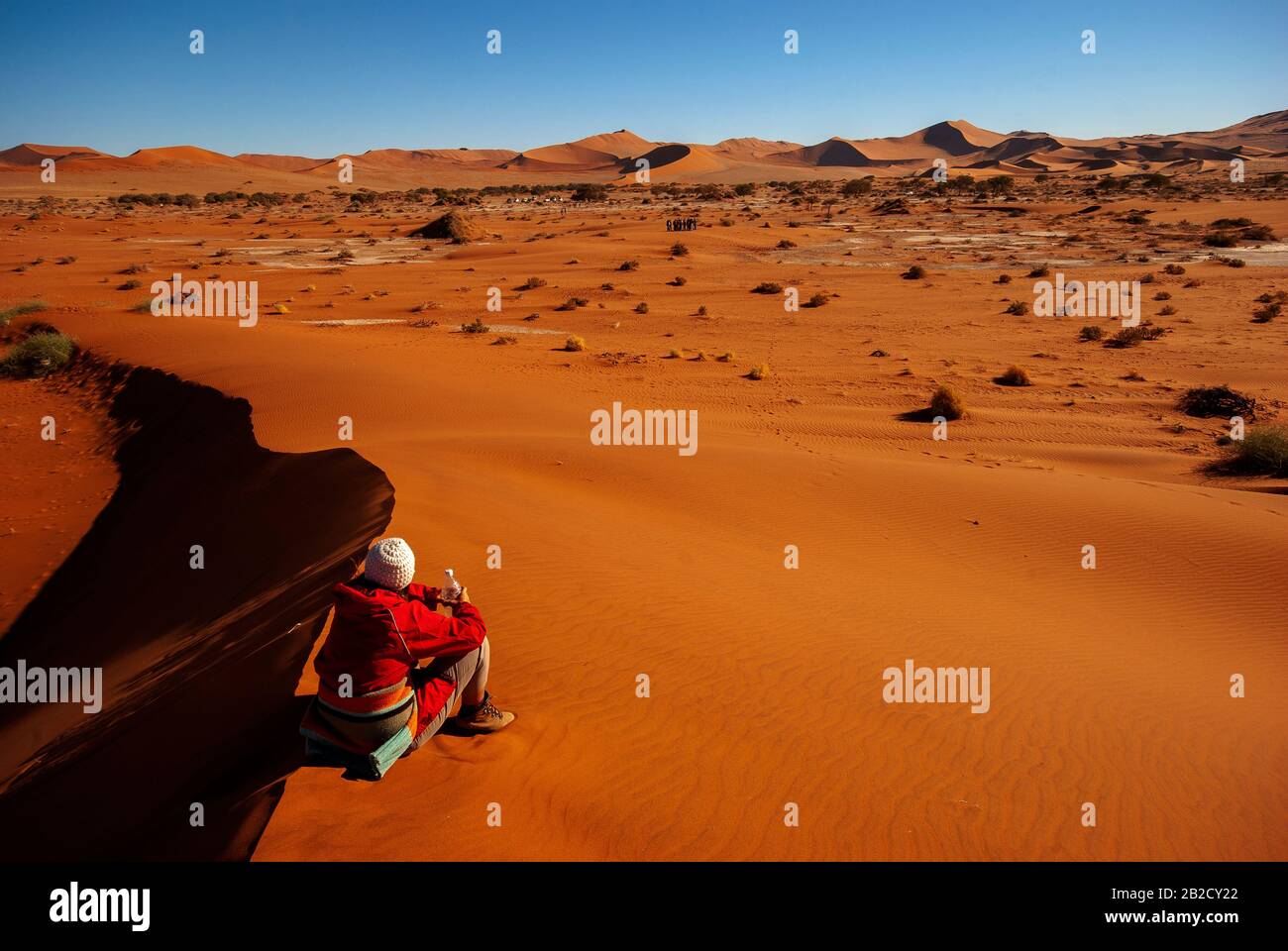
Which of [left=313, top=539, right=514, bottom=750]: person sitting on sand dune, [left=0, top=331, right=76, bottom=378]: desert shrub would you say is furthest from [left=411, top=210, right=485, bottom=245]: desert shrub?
[left=313, top=539, right=514, bottom=750]: person sitting on sand dune

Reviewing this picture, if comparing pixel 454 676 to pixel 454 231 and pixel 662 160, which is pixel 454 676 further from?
pixel 662 160

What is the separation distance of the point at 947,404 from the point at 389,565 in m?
12.3

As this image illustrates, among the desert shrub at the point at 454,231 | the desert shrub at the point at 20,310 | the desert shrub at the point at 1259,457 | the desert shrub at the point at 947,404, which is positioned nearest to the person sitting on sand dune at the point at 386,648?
the desert shrub at the point at 947,404

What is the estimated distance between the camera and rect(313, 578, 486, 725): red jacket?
3355mm

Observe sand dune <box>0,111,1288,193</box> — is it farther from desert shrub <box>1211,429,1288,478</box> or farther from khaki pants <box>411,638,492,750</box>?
khaki pants <box>411,638,492,750</box>

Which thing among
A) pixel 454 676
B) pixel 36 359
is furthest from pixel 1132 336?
pixel 36 359

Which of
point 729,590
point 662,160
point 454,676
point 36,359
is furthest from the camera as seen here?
point 662,160

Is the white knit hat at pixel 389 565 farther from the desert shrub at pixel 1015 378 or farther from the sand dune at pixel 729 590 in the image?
the desert shrub at pixel 1015 378

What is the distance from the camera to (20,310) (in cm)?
1995

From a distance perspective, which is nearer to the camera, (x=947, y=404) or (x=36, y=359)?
(x=947, y=404)

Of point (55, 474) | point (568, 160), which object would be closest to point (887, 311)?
point (55, 474)

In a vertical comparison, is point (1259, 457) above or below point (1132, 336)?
below
